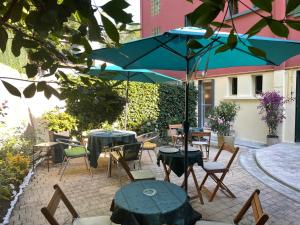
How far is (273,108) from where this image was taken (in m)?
8.58

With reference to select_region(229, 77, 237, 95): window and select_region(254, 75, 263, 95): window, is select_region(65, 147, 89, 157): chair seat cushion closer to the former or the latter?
select_region(254, 75, 263, 95): window

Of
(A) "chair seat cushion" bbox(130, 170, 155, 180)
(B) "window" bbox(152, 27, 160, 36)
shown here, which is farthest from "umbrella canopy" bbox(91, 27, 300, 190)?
(B) "window" bbox(152, 27, 160, 36)

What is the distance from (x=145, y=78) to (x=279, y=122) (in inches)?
180

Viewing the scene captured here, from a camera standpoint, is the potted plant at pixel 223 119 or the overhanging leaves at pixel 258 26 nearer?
→ the overhanging leaves at pixel 258 26

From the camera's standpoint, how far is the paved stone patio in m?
3.85

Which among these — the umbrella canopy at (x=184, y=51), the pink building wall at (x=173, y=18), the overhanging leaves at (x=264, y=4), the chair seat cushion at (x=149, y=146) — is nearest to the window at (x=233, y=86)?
the pink building wall at (x=173, y=18)

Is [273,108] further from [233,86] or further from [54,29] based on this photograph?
[54,29]

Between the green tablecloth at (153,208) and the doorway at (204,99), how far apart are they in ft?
32.0

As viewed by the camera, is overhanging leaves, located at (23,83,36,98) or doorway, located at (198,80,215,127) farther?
doorway, located at (198,80,215,127)

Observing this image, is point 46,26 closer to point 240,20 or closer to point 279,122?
point 279,122

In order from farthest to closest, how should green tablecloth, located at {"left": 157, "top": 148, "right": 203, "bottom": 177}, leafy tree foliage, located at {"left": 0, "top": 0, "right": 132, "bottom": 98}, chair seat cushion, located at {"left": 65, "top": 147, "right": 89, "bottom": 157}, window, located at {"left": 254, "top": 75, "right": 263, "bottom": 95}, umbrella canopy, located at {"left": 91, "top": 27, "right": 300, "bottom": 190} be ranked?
window, located at {"left": 254, "top": 75, "right": 263, "bottom": 95} < chair seat cushion, located at {"left": 65, "top": 147, "right": 89, "bottom": 157} < green tablecloth, located at {"left": 157, "top": 148, "right": 203, "bottom": 177} < umbrella canopy, located at {"left": 91, "top": 27, "right": 300, "bottom": 190} < leafy tree foliage, located at {"left": 0, "top": 0, "right": 132, "bottom": 98}

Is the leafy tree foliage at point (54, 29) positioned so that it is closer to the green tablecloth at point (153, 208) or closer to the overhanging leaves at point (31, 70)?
the overhanging leaves at point (31, 70)

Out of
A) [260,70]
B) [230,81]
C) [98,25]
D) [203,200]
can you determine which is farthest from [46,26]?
[230,81]

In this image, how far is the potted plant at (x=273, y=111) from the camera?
8.50 m
